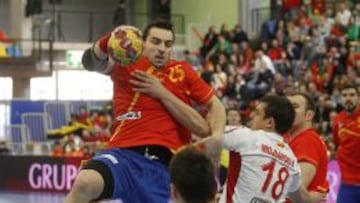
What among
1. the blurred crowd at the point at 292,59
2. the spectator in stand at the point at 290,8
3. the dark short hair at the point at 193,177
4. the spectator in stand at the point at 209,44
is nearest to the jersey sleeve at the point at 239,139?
the dark short hair at the point at 193,177

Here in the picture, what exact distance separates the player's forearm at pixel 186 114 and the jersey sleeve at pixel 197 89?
163 millimetres

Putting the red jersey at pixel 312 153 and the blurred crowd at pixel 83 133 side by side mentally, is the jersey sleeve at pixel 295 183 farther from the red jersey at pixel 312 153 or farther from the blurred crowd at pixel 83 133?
the blurred crowd at pixel 83 133

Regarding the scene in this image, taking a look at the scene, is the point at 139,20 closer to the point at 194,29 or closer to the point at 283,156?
the point at 194,29

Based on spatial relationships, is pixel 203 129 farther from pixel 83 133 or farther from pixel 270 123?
pixel 83 133

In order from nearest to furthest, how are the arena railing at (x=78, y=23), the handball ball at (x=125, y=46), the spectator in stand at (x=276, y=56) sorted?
the handball ball at (x=125, y=46)
the spectator in stand at (x=276, y=56)
the arena railing at (x=78, y=23)

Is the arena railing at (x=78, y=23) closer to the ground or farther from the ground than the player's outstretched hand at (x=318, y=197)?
farther from the ground

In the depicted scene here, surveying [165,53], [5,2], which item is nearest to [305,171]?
[165,53]

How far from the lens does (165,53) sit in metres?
5.71

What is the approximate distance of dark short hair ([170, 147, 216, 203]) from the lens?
3473 millimetres

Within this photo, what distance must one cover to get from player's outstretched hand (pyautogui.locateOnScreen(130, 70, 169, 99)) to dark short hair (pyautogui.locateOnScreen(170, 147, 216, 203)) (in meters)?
2.04

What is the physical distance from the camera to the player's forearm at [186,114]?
5.66 meters

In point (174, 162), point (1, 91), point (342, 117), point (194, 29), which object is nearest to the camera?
point (174, 162)

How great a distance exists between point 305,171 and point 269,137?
0.85 m

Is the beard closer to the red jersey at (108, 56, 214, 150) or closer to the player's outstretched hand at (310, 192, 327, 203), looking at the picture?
the player's outstretched hand at (310, 192, 327, 203)
